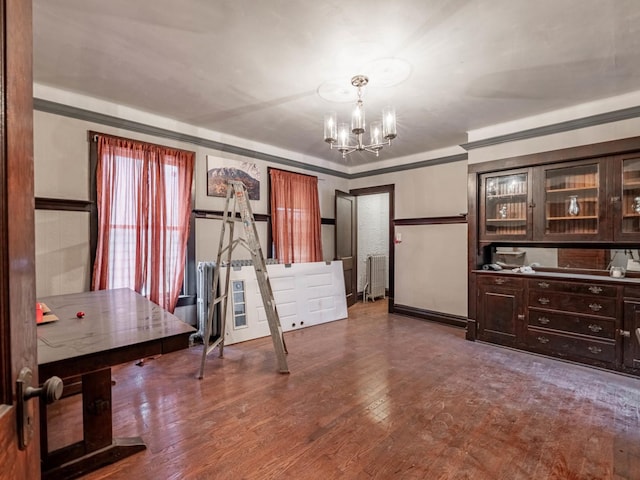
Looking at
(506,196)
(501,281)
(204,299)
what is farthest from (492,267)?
(204,299)

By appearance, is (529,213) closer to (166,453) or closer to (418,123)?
(418,123)

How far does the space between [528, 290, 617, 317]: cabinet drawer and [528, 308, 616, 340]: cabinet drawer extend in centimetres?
7

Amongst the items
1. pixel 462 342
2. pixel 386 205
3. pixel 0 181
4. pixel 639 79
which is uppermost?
pixel 639 79

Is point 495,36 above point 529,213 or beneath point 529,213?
above

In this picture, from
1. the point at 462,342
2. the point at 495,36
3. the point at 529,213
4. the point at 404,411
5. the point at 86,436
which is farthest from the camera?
the point at 462,342

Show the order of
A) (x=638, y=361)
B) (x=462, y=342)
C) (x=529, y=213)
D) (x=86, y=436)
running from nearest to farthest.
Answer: (x=86, y=436), (x=638, y=361), (x=529, y=213), (x=462, y=342)

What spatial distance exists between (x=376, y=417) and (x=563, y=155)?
3.32 m

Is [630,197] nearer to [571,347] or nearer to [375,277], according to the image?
[571,347]

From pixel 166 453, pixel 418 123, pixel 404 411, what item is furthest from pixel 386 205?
pixel 166 453

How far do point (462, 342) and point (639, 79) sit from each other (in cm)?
313

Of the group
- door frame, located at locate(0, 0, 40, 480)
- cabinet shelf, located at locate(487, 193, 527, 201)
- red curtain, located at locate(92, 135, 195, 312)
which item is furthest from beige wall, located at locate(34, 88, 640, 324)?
door frame, located at locate(0, 0, 40, 480)

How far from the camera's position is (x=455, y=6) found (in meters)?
1.91

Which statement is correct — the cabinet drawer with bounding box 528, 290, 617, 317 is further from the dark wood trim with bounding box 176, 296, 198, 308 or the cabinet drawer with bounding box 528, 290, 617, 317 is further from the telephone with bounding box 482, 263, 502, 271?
the dark wood trim with bounding box 176, 296, 198, 308

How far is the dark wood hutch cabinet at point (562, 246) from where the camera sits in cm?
307
